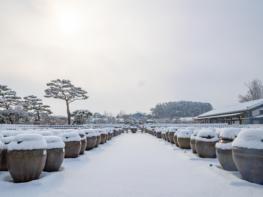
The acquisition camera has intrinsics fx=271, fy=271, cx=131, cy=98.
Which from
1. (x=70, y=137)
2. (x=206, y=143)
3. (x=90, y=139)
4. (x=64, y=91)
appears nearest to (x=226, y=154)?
(x=206, y=143)

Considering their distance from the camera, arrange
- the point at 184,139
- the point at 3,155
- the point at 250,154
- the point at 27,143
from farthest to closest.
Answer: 1. the point at 184,139
2. the point at 3,155
3. the point at 27,143
4. the point at 250,154

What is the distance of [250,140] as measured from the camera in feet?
21.9

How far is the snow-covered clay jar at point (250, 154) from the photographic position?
6.34m

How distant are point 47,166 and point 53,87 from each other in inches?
1554

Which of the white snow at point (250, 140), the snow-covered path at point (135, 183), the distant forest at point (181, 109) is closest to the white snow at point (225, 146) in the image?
the snow-covered path at point (135, 183)

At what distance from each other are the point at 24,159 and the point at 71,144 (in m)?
4.65

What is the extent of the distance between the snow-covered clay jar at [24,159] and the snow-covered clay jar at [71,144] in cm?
423

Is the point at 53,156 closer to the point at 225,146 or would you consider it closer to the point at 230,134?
the point at 225,146

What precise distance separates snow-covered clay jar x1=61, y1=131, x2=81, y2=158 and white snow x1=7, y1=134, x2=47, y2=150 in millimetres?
4008

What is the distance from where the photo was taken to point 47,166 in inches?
332

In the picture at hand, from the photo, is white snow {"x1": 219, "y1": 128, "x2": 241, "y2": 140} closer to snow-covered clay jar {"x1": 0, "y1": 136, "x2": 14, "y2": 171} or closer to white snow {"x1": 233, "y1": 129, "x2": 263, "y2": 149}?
white snow {"x1": 233, "y1": 129, "x2": 263, "y2": 149}

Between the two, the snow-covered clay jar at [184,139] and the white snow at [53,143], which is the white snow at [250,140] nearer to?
the white snow at [53,143]

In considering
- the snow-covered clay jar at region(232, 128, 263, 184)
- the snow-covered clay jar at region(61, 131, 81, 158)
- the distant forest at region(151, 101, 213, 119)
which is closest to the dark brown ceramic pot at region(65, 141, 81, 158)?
the snow-covered clay jar at region(61, 131, 81, 158)

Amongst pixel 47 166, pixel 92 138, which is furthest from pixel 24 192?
pixel 92 138
